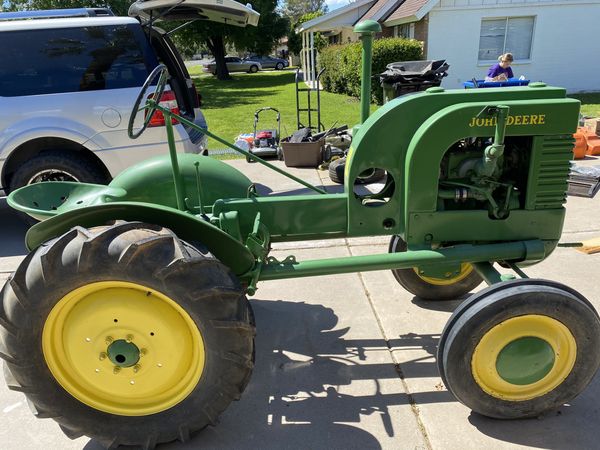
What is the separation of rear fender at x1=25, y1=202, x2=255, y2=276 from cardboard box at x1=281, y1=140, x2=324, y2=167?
5516 millimetres

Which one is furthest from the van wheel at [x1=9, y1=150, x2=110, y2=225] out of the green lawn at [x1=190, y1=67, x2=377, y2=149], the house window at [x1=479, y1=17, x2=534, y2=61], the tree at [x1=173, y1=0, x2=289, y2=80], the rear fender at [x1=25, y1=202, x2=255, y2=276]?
the tree at [x1=173, y1=0, x2=289, y2=80]

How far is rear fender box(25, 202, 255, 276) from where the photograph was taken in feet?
7.59

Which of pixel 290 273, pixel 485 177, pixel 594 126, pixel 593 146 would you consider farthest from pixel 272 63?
pixel 290 273

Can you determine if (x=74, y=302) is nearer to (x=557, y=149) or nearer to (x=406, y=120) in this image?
(x=406, y=120)

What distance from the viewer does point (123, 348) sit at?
90.1 inches

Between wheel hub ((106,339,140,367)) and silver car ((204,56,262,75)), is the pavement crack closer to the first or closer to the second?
wheel hub ((106,339,140,367))

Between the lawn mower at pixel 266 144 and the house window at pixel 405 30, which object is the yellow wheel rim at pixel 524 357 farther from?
the house window at pixel 405 30

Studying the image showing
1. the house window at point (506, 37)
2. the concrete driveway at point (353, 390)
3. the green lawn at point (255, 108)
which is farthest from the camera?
the house window at point (506, 37)

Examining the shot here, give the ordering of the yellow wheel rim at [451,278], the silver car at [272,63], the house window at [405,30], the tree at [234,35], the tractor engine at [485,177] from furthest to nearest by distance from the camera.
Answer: the silver car at [272,63] → the tree at [234,35] → the house window at [405,30] → the yellow wheel rim at [451,278] → the tractor engine at [485,177]

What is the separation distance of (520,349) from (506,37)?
15.4 m

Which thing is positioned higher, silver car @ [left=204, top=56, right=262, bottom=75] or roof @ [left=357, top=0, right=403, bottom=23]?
roof @ [left=357, top=0, right=403, bottom=23]

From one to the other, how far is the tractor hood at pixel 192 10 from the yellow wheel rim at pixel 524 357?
4.12 metres

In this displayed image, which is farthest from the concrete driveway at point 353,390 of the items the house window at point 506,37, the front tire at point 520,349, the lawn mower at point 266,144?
the house window at point 506,37

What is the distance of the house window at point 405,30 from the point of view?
53.6 feet
